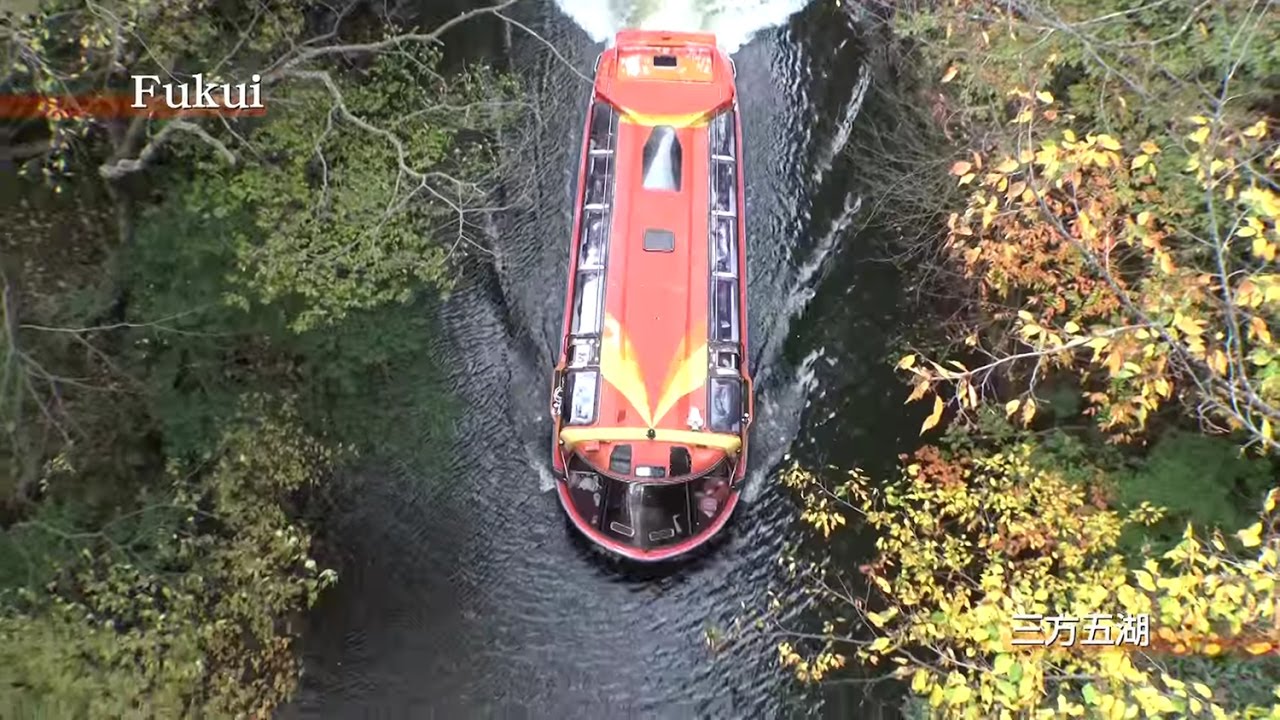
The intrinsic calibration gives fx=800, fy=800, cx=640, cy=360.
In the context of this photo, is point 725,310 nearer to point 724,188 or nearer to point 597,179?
point 724,188

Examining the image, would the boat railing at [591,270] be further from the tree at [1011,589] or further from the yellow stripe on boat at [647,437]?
the tree at [1011,589]

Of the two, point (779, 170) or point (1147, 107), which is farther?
point (779, 170)

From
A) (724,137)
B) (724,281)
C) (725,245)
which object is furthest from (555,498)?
(724,137)

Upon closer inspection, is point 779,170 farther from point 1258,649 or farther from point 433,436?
point 1258,649

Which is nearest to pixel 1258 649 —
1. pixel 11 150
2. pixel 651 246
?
pixel 651 246

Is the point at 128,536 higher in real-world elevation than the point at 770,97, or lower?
lower
